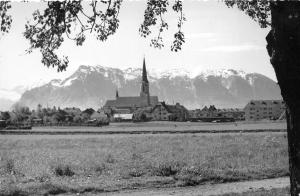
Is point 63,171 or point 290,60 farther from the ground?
point 290,60

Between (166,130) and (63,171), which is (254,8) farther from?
(166,130)

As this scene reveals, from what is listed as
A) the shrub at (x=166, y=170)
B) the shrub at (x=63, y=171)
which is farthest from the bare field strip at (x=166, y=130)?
the shrub at (x=63, y=171)

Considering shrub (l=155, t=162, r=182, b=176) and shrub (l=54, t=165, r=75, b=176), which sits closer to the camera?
shrub (l=155, t=162, r=182, b=176)

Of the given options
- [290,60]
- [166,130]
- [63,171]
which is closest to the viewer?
[290,60]

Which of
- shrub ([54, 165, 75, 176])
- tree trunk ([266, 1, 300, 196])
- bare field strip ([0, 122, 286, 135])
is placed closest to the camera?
tree trunk ([266, 1, 300, 196])

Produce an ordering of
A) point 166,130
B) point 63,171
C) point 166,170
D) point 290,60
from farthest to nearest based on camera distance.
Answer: point 166,130
point 63,171
point 166,170
point 290,60

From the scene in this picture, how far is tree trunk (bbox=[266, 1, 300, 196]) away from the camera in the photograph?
9.98m

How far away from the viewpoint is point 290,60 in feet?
33.4

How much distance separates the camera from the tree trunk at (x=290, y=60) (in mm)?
9977

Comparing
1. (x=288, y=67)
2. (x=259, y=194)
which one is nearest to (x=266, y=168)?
(x=259, y=194)

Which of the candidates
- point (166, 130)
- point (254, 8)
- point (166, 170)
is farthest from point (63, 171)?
point (166, 130)

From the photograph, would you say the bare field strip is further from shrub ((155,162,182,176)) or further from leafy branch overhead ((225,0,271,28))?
Answer: leafy branch overhead ((225,0,271,28))

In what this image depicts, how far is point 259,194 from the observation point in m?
16.6

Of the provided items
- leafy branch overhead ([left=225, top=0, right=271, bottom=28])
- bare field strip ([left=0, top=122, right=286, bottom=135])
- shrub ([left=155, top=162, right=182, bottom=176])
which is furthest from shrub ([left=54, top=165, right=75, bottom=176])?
bare field strip ([left=0, top=122, right=286, bottom=135])
